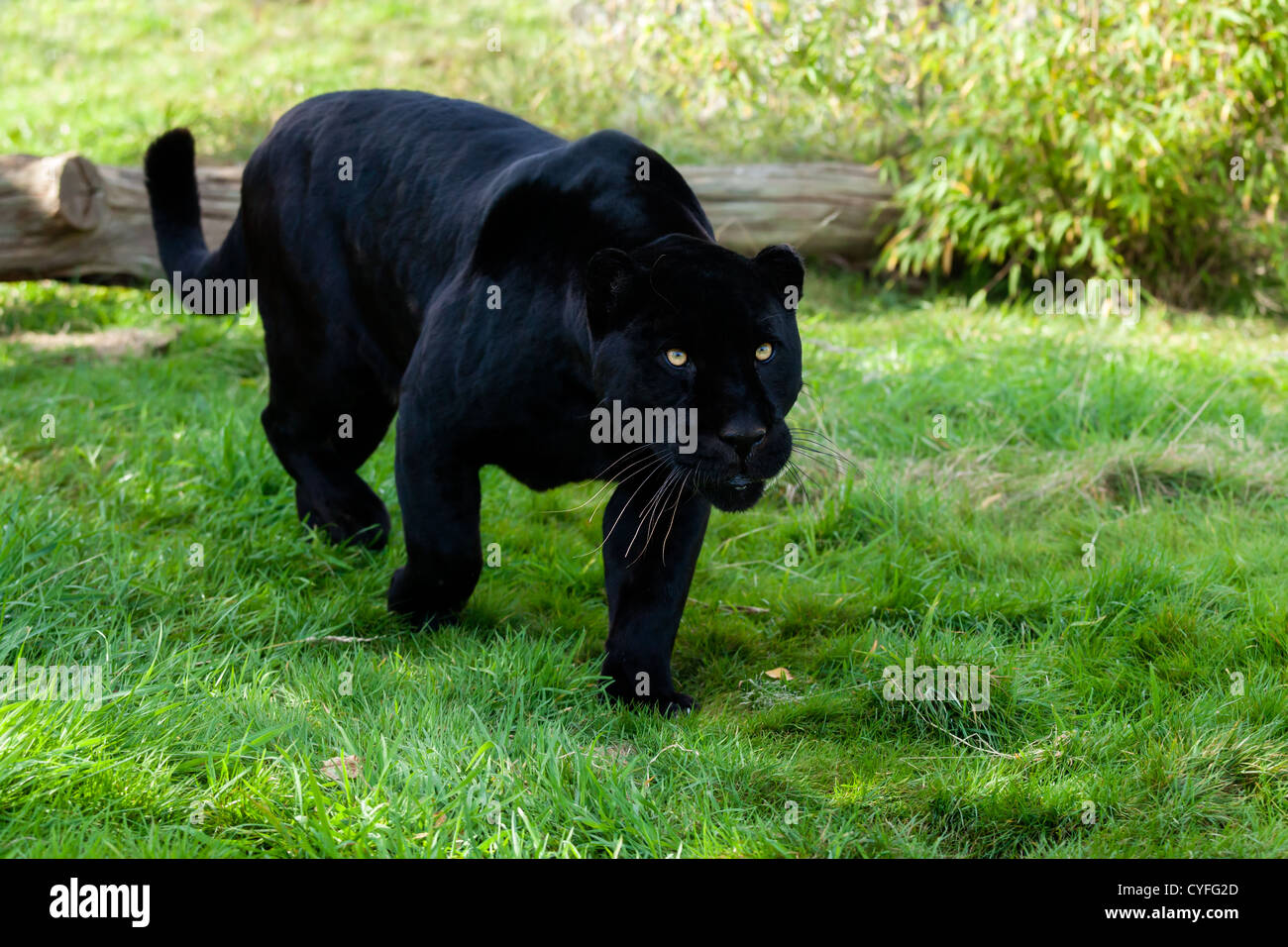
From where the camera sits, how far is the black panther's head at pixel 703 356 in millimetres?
2629

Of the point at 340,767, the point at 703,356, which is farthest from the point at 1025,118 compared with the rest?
the point at 340,767

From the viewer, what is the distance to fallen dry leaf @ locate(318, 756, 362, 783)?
2443 millimetres

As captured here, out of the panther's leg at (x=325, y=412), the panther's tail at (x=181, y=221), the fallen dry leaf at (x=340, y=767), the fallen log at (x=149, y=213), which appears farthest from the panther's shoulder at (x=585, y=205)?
the fallen log at (x=149, y=213)

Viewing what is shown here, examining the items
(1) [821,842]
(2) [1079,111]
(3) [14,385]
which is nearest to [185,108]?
(3) [14,385]

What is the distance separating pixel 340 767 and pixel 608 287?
122 cm

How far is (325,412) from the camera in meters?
3.87

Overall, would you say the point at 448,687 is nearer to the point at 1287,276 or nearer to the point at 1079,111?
the point at 1079,111

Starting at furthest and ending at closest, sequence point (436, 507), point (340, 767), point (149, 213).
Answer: point (149, 213)
point (436, 507)
point (340, 767)

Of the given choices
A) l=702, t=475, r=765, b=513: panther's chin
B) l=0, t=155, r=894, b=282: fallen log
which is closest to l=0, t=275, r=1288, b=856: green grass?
l=702, t=475, r=765, b=513: panther's chin

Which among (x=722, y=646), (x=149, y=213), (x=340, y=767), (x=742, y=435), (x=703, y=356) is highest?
(x=703, y=356)

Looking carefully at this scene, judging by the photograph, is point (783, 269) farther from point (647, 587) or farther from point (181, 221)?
point (181, 221)

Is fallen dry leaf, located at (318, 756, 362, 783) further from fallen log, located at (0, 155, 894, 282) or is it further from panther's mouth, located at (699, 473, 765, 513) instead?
fallen log, located at (0, 155, 894, 282)

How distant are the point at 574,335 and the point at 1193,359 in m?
4.40

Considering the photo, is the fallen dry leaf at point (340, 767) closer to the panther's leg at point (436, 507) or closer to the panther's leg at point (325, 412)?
the panther's leg at point (436, 507)
